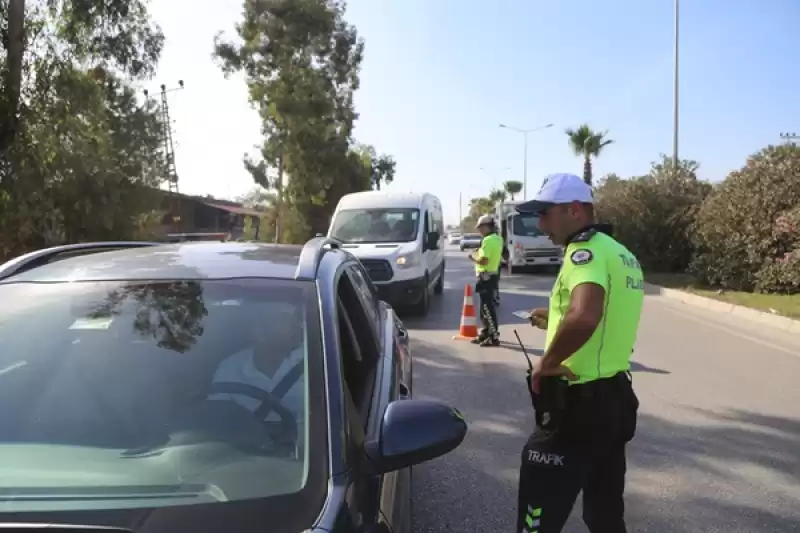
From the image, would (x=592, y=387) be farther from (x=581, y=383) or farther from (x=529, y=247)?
(x=529, y=247)

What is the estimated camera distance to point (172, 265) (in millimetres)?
3041

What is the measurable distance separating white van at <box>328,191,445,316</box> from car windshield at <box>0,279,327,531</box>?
969cm

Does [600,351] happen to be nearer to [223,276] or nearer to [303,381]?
[303,381]

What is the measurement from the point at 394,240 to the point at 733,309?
672 centimetres

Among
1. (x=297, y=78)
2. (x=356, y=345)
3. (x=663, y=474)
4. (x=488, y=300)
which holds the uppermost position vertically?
(x=297, y=78)

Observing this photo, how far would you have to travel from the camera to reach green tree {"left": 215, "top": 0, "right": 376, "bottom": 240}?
104 ft

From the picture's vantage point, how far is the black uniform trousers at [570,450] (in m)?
2.83

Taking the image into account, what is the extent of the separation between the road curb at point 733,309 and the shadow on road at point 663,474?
6493 mm

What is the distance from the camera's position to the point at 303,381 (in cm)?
238

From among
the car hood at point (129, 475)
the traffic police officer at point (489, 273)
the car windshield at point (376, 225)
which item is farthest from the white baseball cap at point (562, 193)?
the car windshield at point (376, 225)

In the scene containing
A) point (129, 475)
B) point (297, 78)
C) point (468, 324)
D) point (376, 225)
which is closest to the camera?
point (129, 475)

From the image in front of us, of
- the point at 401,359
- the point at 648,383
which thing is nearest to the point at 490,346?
the point at 648,383

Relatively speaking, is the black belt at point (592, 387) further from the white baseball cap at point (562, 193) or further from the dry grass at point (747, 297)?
the dry grass at point (747, 297)

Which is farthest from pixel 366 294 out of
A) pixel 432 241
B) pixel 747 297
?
pixel 747 297
